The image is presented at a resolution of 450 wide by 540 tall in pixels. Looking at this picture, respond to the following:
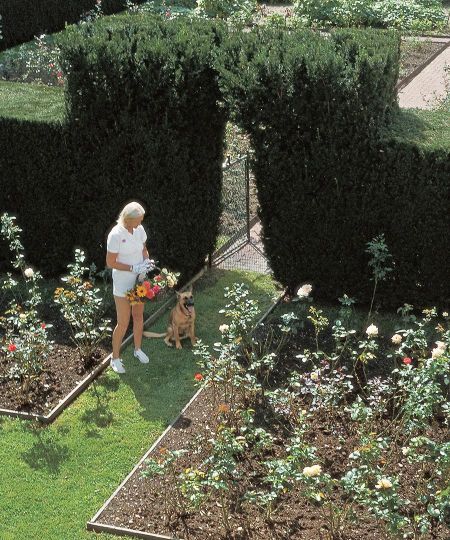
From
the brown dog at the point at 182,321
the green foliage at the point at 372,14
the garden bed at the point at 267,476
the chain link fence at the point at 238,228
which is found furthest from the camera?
the green foliage at the point at 372,14

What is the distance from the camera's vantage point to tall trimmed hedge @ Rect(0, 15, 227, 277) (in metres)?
9.95

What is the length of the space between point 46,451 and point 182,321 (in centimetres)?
196

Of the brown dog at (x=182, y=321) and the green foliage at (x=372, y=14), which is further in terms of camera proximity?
the green foliage at (x=372, y=14)

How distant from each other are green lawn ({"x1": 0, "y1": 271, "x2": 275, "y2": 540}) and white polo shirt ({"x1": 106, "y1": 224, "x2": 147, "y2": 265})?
3.62 ft

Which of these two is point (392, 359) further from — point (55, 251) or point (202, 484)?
point (55, 251)

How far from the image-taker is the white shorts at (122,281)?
8.91 m

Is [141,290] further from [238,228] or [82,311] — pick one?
[238,228]

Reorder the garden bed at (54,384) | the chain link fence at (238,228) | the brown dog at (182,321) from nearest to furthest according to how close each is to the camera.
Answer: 1. the garden bed at (54,384)
2. the brown dog at (182,321)
3. the chain link fence at (238,228)

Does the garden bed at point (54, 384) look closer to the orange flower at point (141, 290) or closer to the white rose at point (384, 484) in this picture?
the orange flower at point (141, 290)

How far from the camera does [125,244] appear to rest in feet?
28.8

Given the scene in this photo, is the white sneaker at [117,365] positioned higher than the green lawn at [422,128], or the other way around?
the green lawn at [422,128]

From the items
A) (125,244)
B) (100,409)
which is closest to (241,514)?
(100,409)

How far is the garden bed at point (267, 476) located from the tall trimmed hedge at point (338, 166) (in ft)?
5.30

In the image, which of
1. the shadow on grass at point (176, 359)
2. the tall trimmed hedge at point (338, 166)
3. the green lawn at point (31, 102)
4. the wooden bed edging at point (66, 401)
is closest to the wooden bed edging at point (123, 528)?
the shadow on grass at point (176, 359)
